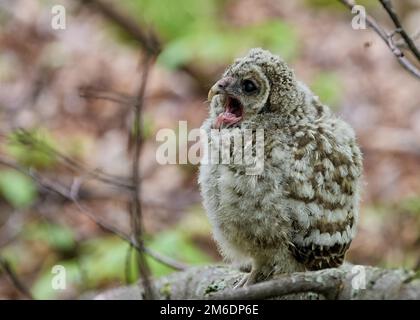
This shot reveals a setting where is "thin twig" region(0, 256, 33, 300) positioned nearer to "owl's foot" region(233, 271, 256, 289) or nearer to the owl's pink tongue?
"owl's foot" region(233, 271, 256, 289)

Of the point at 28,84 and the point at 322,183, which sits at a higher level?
the point at 28,84

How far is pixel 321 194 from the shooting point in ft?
9.30

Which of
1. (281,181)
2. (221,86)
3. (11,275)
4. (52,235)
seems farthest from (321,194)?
(52,235)

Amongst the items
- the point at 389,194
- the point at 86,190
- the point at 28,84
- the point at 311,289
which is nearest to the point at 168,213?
the point at 86,190

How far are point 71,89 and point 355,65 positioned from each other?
3194 millimetres

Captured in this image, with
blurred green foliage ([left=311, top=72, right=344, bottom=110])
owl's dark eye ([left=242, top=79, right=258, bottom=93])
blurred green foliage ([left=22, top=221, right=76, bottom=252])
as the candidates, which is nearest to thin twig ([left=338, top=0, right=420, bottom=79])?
owl's dark eye ([left=242, top=79, right=258, bottom=93])

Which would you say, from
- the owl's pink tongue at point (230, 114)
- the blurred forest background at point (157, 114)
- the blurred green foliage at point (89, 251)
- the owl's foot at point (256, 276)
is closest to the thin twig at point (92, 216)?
the owl's foot at point (256, 276)

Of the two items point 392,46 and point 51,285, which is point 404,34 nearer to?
point 392,46

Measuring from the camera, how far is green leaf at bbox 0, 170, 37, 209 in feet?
Answer: 22.7

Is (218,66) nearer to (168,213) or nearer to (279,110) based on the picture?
(168,213)

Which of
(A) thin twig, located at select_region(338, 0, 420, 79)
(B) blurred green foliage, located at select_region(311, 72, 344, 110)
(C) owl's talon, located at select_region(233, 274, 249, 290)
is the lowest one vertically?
(C) owl's talon, located at select_region(233, 274, 249, 290)

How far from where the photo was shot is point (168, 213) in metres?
7.16

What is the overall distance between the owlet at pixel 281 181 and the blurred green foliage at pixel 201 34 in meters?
3.42

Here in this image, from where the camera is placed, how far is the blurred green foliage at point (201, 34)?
6594 millimetres
